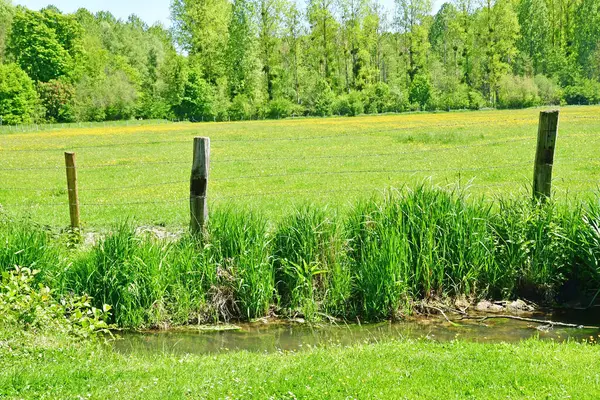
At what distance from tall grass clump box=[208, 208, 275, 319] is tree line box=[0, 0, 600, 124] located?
7968 cm

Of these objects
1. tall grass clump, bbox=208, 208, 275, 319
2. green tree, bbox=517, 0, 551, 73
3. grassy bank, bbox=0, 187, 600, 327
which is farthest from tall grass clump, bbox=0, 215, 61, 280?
green tree, bbox=517, 0, 551, 73

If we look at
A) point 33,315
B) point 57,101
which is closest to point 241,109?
point 57,101

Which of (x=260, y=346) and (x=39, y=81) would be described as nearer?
(x=260, y=346)

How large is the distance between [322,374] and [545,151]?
5540 millimetres

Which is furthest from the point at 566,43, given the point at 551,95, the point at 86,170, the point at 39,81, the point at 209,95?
the point at 86,170

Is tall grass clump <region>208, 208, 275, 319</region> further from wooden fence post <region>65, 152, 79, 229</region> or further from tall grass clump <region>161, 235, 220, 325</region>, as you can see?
wooden fence post <region>65, 152, 79, 229</region>

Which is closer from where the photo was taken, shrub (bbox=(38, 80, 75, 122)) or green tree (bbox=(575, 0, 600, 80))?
shrub (bbox=(38, 80, 75, 122))

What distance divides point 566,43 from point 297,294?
368 ft

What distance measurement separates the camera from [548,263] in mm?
8867

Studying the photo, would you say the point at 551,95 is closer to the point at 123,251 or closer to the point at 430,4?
the point at 430,4

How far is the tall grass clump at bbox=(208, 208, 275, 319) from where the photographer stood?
8523 mm

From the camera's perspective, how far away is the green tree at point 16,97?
84188mm

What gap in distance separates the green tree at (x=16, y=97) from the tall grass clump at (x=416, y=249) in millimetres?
84257

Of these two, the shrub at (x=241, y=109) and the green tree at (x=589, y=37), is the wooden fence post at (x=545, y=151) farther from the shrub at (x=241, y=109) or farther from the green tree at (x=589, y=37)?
the green tree at (x=589, y=37)
